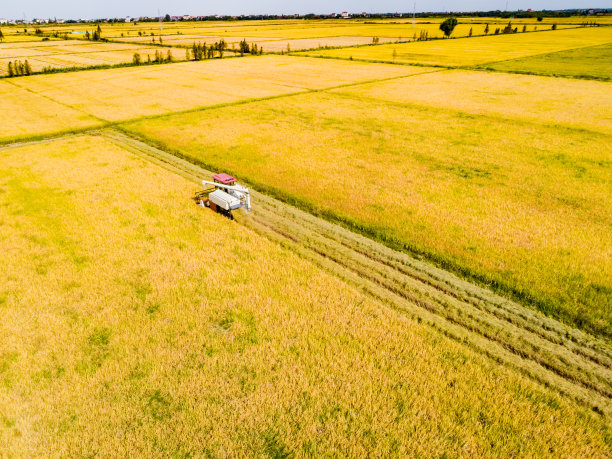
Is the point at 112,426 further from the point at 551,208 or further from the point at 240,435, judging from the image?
the point at 551,208

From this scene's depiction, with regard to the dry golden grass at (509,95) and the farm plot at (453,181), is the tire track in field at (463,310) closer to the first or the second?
the farm plot at (453,181)

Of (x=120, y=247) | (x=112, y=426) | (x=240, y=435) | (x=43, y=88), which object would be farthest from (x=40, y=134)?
(x=240, y=435)

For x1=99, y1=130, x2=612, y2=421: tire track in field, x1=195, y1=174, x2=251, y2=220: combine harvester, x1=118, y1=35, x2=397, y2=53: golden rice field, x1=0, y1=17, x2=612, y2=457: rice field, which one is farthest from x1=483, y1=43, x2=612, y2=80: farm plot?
x1=195, y1=174, x2=251, y2=220: combine harvester

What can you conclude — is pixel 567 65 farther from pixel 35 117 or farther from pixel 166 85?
pixel 35 117

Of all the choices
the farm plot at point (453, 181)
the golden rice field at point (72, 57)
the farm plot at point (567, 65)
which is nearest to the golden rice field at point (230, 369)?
the farm plot at point (453, 181)

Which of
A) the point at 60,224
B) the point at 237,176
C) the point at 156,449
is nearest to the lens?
the point at 156,449

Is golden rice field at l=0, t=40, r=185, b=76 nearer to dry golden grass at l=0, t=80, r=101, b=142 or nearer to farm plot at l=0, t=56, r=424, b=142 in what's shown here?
farm plot at l=0, t=56, r=424, b=142
